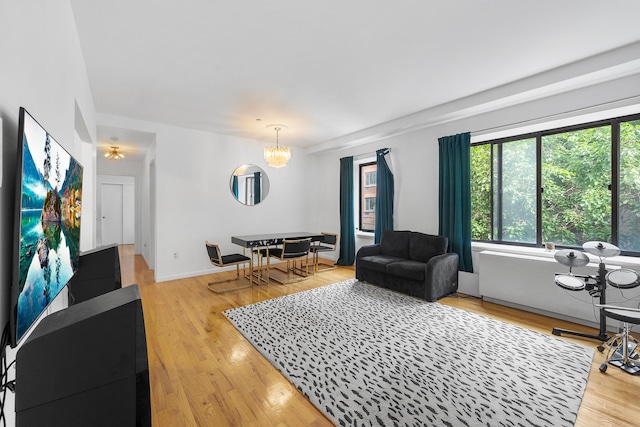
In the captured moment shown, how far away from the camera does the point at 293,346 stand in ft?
8.43

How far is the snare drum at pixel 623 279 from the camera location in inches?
93.1

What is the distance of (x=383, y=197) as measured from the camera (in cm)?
518

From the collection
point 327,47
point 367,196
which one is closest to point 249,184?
point 367,196

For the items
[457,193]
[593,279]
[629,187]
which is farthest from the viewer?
[457,193]

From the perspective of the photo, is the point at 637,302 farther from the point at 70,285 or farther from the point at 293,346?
the point at 70,285

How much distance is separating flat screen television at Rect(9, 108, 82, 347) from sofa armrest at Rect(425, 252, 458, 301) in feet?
11.7

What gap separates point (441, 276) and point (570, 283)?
4.49 feet

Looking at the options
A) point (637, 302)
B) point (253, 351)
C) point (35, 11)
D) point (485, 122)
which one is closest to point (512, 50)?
point (485, 122)

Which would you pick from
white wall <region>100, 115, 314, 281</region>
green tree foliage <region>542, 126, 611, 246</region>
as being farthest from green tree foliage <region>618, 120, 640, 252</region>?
white wall <region>100, 115, 314, 281</region>

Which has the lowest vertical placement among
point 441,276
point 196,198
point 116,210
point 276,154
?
point 441,276

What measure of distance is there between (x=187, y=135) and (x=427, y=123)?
161 inches

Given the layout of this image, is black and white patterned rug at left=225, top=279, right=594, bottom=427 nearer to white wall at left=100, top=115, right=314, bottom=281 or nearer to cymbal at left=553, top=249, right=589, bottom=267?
cymbal at left=553, top=249, right=589, bottom=267

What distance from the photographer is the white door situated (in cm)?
879

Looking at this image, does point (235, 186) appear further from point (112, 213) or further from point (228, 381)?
point (112, 213)
